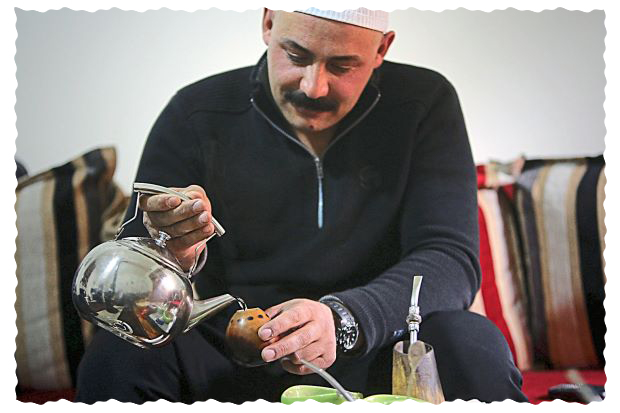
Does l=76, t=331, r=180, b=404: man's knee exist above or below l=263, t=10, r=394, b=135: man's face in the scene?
below

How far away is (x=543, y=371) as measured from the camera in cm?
163

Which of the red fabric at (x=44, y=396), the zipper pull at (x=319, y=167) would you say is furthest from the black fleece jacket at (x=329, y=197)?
the red fabric at (x=44, y=396)

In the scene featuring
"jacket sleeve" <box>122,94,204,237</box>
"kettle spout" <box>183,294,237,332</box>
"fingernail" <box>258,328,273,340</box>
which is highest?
"jacket sleeve" <box>122,94,204,237</box>

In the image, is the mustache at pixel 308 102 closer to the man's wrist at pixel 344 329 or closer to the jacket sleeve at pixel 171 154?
the jacket sleeve at pixel 171 154

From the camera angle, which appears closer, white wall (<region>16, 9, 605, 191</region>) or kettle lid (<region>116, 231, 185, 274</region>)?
kettle lid (<region>116, 231, 185, 274</region>)

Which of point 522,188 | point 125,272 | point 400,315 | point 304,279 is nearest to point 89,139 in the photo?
point 125,272

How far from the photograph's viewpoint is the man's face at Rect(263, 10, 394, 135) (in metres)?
1.56

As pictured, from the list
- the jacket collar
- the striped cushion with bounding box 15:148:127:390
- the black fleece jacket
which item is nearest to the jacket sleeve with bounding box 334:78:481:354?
the black fleece jacket

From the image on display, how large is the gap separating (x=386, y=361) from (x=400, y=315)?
82 millimetres

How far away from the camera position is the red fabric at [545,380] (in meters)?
1.61

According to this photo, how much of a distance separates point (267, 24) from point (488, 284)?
60cm

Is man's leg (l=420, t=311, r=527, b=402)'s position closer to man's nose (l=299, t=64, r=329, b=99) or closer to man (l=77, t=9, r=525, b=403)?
man (l=77, t=9, r=525, b=403)

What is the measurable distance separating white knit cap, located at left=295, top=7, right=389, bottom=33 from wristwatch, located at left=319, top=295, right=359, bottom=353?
476mm

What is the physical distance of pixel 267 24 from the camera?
1597mm
